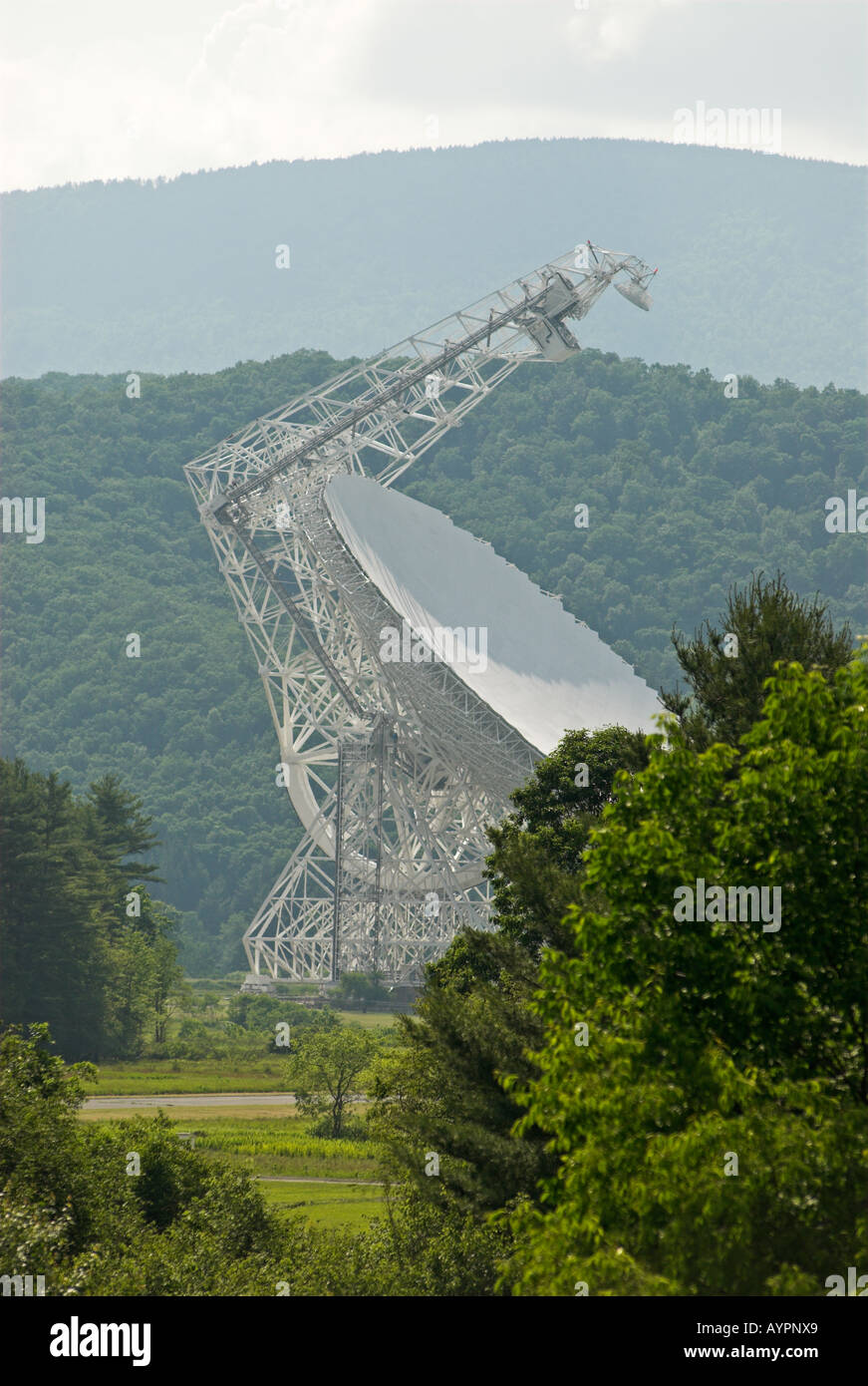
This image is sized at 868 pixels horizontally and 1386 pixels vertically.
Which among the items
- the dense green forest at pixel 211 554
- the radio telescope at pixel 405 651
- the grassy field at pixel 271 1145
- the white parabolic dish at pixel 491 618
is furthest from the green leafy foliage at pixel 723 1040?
the dense green forest at pixel 211 554

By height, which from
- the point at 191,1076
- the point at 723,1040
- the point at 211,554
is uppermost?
the point at 211,554

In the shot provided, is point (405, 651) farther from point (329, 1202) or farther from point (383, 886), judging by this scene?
point (329, 1202)

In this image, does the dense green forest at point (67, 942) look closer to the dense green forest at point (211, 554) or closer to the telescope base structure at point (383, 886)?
the telescope base structure at point (383, 886)

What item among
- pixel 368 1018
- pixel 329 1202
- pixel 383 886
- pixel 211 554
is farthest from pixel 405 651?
pixel 211 554

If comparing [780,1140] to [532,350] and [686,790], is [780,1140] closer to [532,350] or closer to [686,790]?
[686,790]

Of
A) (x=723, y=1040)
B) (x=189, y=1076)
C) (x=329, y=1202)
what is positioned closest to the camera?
(x=723, y=1040)
